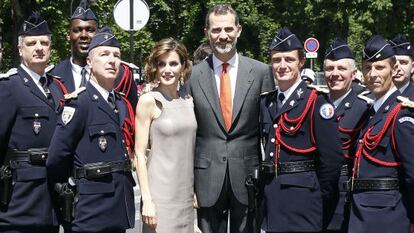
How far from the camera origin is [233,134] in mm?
5648

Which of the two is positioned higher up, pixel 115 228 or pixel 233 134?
pixel 233 134

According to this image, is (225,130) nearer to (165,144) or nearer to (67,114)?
(165,144)

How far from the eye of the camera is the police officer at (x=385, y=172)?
15.9 ft

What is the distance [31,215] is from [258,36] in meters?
39.9

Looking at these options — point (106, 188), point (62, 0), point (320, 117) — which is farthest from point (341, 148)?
point (62, 0)

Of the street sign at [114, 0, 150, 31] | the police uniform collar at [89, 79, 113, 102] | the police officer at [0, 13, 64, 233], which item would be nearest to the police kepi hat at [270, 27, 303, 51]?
the police uniform collar at [89, 79, 113, 102]

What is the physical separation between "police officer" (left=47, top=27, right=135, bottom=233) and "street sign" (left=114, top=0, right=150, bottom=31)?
10.1 metres

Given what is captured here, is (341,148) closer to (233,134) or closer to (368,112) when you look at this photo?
(368,112)

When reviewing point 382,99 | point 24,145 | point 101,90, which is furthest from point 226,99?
point 24,145

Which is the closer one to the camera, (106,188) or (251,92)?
(106,188)

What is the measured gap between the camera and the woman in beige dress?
5.25 meters

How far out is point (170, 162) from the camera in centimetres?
536

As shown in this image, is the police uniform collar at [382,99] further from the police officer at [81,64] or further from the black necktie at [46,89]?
the black necktie at [46,89]

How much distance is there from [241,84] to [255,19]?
37.5 meters
